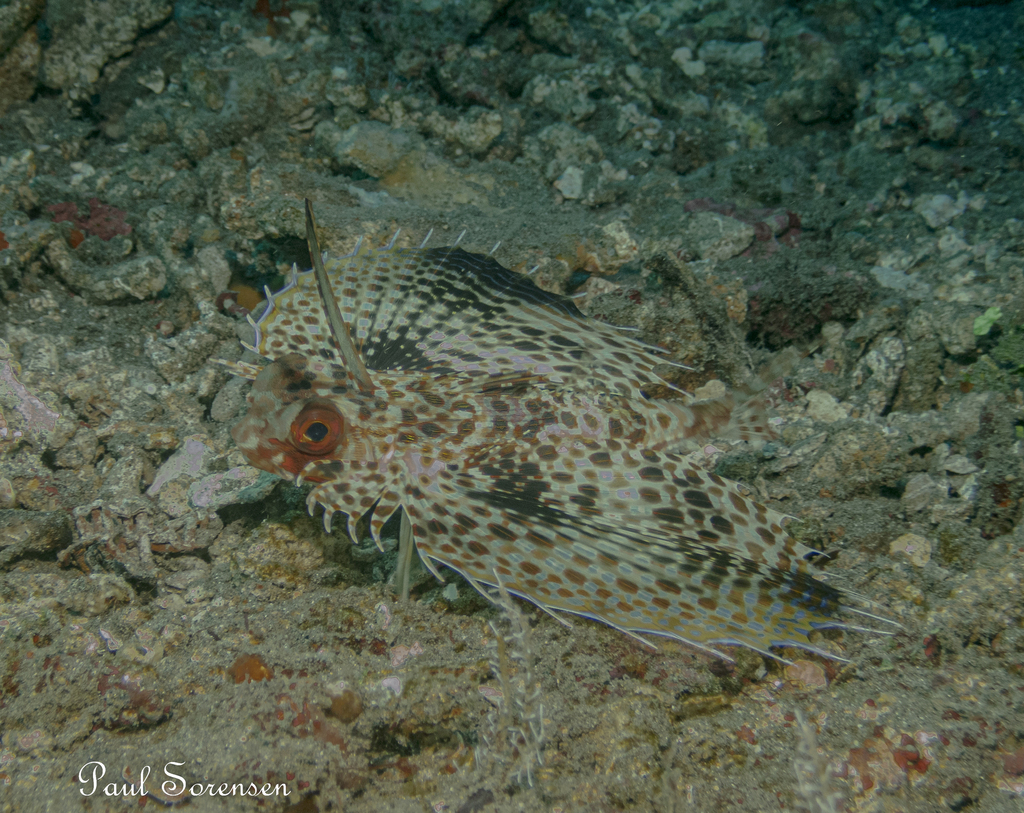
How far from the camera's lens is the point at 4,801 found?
6.46 ft

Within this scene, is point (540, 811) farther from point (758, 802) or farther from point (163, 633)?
point (163, 633)

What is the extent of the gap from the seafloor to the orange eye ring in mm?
553

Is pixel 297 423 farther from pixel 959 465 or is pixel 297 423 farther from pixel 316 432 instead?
pixel 959 465

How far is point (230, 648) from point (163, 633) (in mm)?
339

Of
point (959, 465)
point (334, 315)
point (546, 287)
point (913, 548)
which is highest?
point (546, 287)

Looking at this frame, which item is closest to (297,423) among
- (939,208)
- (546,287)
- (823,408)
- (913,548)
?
(546,287)

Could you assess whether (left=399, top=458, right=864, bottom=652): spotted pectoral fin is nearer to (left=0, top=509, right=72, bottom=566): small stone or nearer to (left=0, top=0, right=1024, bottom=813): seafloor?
(left=0, top=0, right=1024, bottom=813): seafloor

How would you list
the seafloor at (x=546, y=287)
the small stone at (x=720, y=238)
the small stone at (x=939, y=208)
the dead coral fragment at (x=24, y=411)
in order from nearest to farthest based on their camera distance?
the seafloor at (x=546, y=287), the dead coral fragment at (x=24, y=411), the small stone at (x=720, y=238), the small stone at (x=939, y=208)

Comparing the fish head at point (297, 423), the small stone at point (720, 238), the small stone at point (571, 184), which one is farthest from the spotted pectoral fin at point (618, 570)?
the small stone at point (571, 184)

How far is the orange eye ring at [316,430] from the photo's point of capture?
2.68 m

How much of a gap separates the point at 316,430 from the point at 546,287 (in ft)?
6.56

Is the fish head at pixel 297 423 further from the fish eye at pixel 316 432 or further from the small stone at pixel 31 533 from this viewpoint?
the small stone at pixel 31 533

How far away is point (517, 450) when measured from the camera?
9.34ft

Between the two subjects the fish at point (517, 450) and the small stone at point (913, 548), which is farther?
the small stone at point (913, 548)
